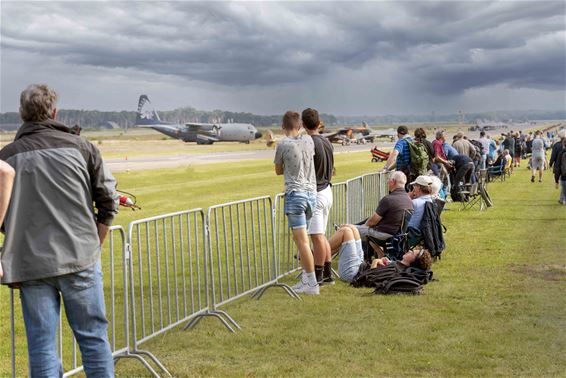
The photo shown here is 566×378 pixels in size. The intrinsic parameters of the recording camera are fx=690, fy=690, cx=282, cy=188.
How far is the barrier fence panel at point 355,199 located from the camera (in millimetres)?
11148

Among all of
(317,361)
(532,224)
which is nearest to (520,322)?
(317,361)

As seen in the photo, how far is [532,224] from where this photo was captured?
14.1 metres

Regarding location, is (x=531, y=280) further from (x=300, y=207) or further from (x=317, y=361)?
(x=317, y=361)

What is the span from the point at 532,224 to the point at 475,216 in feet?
5.26

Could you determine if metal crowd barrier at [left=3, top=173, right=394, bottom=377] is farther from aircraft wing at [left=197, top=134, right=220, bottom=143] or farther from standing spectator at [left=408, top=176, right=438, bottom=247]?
aircraft wing at [left=197, top=134, right=220, bottom=143]

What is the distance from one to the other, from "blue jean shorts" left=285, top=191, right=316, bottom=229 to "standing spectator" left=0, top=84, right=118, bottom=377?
3.83m

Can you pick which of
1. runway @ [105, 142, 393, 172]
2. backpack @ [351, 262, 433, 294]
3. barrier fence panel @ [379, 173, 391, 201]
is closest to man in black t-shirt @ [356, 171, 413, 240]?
backpack @ [351, 262, 433, 294]

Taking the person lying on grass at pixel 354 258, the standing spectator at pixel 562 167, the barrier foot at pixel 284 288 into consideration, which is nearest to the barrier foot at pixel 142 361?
the barrier foot at pixel 284 288

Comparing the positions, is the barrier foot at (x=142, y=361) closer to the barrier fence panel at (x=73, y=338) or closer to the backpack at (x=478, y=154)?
the barrier fence panel at (x=73, y=338)

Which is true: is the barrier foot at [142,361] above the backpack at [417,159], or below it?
below

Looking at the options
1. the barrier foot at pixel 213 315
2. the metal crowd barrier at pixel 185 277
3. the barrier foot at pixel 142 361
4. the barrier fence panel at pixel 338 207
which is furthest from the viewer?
the barrier fence panel at pixel 338 207

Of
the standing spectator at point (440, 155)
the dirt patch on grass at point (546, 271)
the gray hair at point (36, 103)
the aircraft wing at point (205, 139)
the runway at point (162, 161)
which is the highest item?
the gray hair at point (36, 103)

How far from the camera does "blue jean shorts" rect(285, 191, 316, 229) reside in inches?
302

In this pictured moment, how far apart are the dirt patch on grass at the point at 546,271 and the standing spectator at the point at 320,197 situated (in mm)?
2736
